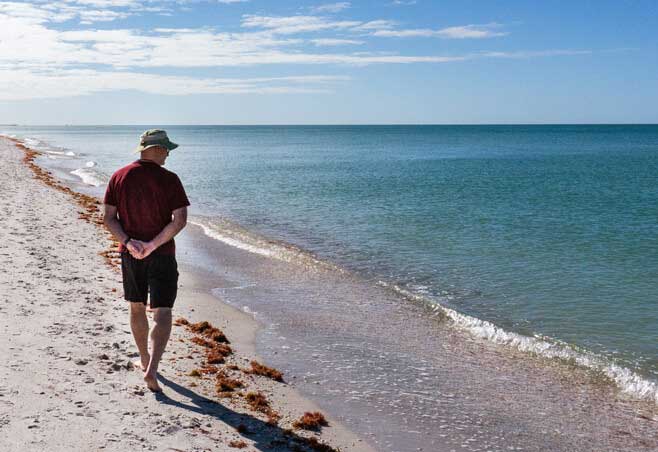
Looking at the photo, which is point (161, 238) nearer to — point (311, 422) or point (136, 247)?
point (136, 247)

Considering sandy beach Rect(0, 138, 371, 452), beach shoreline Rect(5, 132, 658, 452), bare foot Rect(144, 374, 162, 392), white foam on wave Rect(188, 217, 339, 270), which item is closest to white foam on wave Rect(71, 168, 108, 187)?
white foam on wave Rect(188, 217, 339, 270)

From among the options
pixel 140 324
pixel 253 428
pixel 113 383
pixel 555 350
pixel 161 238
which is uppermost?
pixel 161 238

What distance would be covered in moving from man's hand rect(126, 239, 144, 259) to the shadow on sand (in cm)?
178

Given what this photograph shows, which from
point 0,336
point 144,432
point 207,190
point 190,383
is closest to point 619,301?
point 190,383

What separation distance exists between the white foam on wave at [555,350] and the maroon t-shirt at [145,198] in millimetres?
7320

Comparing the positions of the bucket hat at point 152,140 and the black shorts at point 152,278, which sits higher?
the bucket hat at point 152,140

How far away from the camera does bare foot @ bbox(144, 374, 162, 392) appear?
6809mm

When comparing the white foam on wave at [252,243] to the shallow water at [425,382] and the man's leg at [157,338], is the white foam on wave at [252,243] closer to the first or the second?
the shallow water at [425,382]

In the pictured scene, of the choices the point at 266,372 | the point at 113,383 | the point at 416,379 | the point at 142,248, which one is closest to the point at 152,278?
the point at 142,248

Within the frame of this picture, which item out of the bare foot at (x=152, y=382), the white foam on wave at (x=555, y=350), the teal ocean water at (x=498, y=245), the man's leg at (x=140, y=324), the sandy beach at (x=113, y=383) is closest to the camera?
the sandy beach at (x=113, y=383)

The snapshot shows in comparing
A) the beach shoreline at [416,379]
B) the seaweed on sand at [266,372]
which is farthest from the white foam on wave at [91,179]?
the seaweed on sand at [266,372]

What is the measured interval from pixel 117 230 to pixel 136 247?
0.31 meters

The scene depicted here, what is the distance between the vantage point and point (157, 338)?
21.5 feet

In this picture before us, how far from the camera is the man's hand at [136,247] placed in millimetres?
6172
